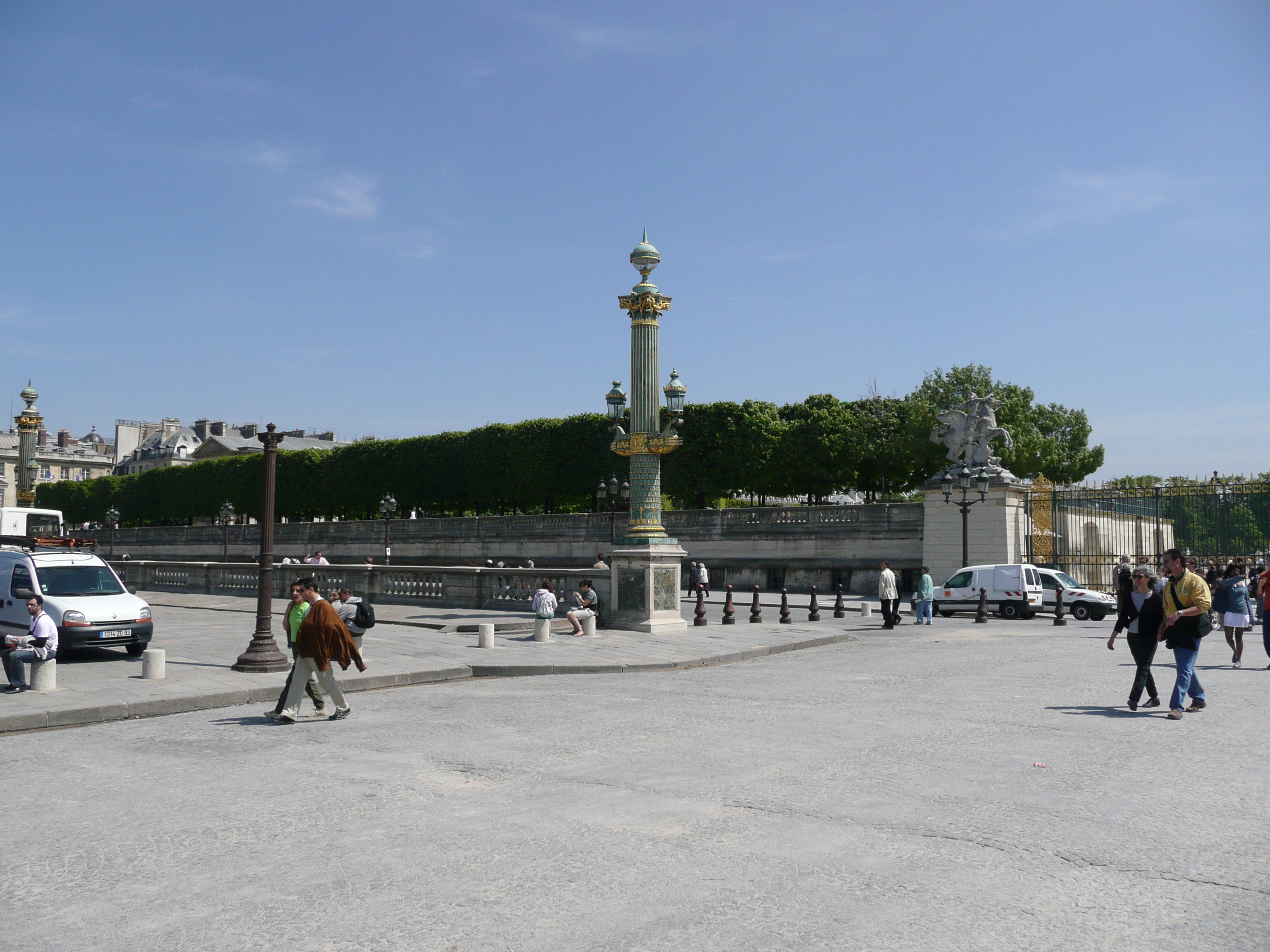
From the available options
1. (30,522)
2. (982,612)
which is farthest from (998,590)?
(30,522)

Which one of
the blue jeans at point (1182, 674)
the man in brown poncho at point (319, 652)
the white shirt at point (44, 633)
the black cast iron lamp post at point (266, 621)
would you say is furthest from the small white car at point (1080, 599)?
the white shirt at point (44, 633)

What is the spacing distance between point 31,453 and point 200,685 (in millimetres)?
29853

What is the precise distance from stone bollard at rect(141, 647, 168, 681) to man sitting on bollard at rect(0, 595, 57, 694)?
3.53ft

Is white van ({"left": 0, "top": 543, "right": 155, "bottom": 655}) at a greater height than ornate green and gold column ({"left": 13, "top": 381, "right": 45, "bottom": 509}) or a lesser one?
lesser

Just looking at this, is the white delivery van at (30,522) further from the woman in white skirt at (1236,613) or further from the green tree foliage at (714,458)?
the woman in white skirt at (1236,613)

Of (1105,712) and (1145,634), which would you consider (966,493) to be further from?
(1145,634)

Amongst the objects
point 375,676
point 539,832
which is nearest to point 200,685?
point 375,676

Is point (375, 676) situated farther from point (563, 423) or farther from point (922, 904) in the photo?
point (563, 423)

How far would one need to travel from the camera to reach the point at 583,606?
70.2 ft

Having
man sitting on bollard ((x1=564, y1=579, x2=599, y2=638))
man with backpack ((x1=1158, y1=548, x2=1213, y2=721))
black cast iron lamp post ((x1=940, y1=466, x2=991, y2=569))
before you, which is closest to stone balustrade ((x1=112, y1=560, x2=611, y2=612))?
man sitting on bollard ((x1=564, y1=579, x2=599, y2=638))

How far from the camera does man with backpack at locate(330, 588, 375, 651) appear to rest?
45.2 ft

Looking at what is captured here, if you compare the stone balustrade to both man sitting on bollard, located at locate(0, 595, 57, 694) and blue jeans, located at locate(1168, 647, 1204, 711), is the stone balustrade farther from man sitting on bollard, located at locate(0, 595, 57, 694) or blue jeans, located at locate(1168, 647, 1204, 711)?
blue jeans, located at locate(1168, 647, 1204, 711)

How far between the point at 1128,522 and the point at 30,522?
121 feet

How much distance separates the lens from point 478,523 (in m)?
52.2
